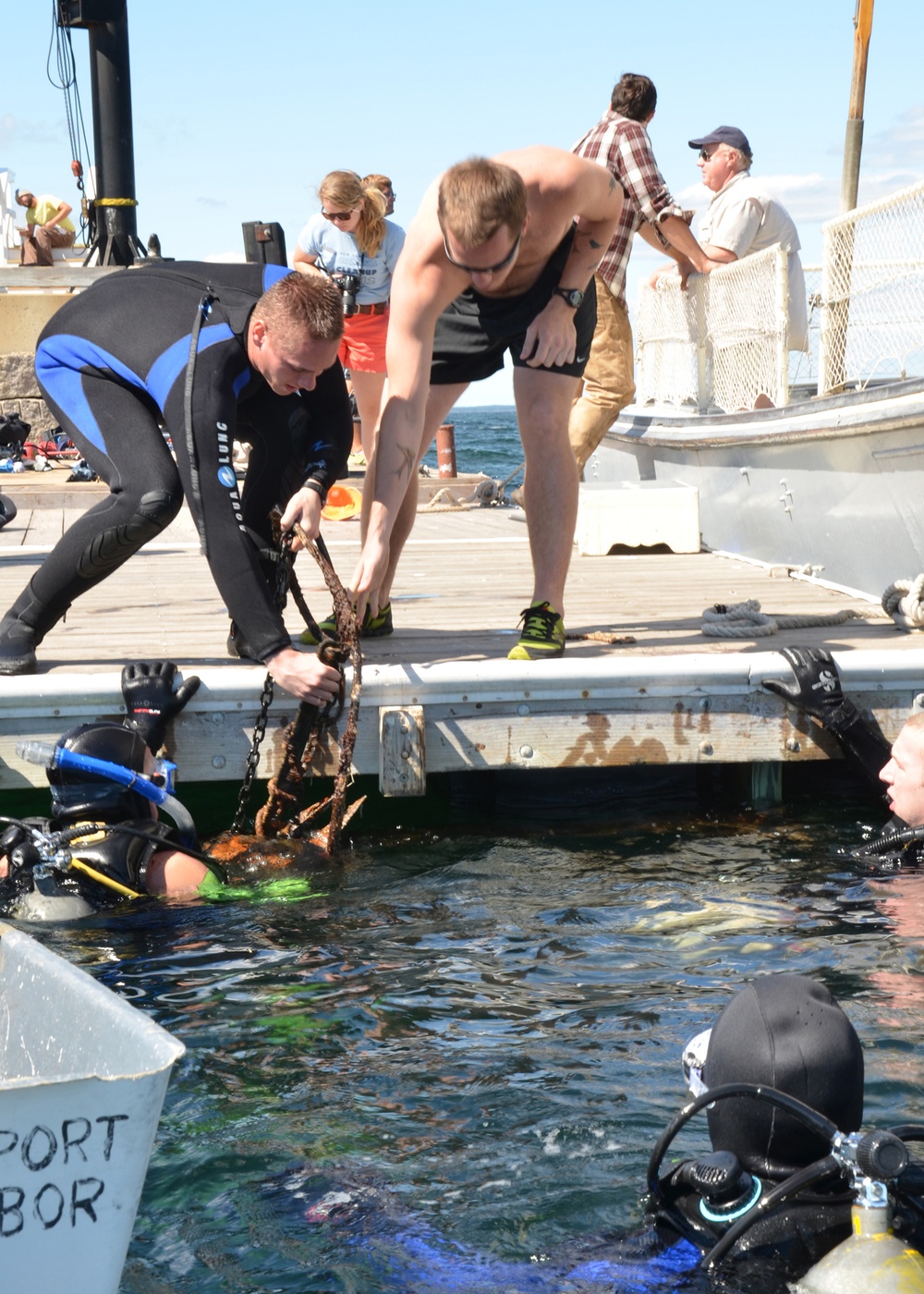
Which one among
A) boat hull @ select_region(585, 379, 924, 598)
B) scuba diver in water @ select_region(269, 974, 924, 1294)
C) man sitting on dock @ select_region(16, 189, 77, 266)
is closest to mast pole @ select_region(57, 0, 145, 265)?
man sitting on dock @ select_region(16, 189, 77, 266)

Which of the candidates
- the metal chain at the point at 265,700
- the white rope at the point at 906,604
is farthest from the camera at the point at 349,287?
the white rope at the point at 906,604

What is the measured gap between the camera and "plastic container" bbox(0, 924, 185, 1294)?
1.57 meters

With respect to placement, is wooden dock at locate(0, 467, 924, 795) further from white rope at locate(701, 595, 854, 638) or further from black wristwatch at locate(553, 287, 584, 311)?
black wristwatch at locate(553, 287, 584, 311)

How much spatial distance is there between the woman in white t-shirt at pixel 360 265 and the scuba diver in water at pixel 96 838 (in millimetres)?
3276

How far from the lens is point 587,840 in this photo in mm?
5000

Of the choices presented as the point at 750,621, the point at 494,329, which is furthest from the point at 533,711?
the point at 494,329

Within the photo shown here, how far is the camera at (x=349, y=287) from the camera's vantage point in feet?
23.8

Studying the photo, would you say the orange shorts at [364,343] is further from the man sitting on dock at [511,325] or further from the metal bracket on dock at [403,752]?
the metal bracket on dock at [403,752]

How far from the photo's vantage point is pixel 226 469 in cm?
427

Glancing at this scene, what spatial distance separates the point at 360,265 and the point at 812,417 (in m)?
2.50

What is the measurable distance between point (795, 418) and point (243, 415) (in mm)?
3662

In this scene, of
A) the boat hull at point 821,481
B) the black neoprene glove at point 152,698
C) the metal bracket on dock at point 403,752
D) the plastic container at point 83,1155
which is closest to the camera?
the plastic container at point 83,1155

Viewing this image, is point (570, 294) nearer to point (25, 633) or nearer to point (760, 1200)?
point (25, 633)

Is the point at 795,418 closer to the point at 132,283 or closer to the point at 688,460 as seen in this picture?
the point at 688,460
